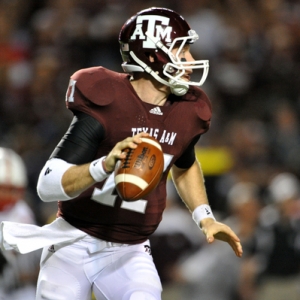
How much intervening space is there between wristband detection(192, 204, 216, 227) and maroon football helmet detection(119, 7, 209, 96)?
0.55 m

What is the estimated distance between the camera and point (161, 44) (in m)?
3.18

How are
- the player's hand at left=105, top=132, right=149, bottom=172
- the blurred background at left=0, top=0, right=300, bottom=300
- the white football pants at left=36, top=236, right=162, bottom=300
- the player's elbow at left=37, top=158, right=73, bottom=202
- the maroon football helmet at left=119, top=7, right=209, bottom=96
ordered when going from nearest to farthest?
the player's hand at left=105, top=132, right=149, bottom=172
the player's elbow at left=37, top=158, right=73, bottom=202
the white football pants at left=36, top=236, right=162, bottom=300
the maroon football helmet at left=119, top=7, right=209, bottom=96
the blurred background at left=0, top=0, right=300, bottom=300

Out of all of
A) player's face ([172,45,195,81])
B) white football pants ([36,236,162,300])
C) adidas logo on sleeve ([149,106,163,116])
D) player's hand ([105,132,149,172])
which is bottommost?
white football pants ([36,236,162,300])

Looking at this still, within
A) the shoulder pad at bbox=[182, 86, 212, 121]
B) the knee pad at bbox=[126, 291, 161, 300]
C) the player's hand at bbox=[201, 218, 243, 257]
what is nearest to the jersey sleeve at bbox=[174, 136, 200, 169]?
the shoulder pad at bbox=[182, 86, 212, 121]

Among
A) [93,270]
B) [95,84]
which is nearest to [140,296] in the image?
[93,270]

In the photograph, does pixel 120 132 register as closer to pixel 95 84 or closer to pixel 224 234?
pixel 95 84

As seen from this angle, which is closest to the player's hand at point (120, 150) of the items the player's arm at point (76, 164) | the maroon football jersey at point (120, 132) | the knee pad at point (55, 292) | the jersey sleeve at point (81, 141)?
the player's arm at point (76, 164)

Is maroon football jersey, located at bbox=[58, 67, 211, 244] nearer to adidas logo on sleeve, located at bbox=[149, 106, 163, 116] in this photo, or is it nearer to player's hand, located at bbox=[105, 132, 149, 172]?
adidas logo on sleeve, located at bbox=[149, 106, 163, 116]

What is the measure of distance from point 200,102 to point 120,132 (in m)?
0.47

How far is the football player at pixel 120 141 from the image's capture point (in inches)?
121

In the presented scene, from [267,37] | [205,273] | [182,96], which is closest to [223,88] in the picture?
[267,37]

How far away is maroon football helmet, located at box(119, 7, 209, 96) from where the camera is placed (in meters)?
3.18

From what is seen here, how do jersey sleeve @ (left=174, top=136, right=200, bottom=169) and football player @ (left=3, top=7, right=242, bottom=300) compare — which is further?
jersey sleeve @ (left=174, top=136, right=200, bottom=169)

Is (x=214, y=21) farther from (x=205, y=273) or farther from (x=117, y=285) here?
(x=117, y=285)
